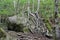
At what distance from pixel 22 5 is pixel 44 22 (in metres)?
4.92

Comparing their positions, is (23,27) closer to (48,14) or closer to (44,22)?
(44,22)

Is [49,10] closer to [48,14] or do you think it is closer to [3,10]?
[48,14]

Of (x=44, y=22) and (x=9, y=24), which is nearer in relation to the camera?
(x=9, y=24)

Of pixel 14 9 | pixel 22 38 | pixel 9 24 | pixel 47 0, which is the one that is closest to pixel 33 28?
pixel 9 24

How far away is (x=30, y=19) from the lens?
43.6 ft

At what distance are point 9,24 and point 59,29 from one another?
892 cm

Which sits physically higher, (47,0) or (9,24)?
(47,0)

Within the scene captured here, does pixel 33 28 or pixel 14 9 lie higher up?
pixel 14 9

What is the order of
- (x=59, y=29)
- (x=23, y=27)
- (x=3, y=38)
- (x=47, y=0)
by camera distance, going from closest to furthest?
(x=59, y=29) < (x=3, y=38) < (x=23, y=27) < (x=47, y=0)

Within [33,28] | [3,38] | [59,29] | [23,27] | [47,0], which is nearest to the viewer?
[59,29]

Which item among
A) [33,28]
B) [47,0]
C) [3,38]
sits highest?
[47,0]

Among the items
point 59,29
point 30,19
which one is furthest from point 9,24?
point 59,29

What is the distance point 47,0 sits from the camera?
1667cm

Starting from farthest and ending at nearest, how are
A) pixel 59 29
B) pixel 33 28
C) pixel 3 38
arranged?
1. pixel 33 28
2. pixel 3 38
3. pixel 59 29
